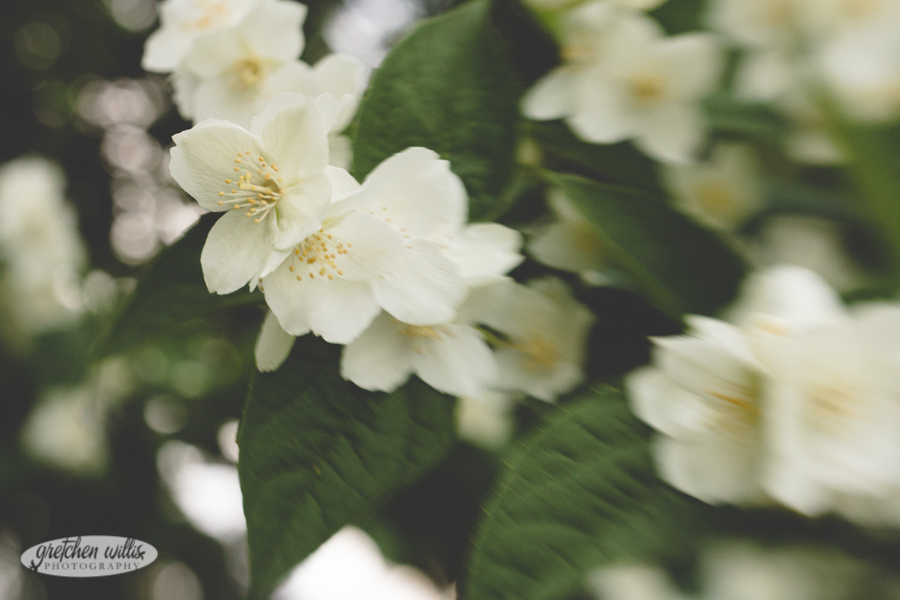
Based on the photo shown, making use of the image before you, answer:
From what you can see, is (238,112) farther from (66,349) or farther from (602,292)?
(66,349)

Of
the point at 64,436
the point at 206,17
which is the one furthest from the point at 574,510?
the point at 64,436

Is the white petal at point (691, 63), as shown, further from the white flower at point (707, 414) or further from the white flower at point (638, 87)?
the white flower at point (707, 414)

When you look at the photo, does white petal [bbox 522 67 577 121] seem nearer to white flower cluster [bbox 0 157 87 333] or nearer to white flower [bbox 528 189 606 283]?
white flower [bbox 528 189 606 283]

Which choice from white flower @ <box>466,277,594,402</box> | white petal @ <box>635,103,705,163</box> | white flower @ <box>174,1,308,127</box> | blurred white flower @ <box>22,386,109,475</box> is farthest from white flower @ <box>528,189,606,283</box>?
blurred white flower @ <box>22,386,109,475</box>

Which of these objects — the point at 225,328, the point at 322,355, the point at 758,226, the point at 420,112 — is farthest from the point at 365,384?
the point at 225,328

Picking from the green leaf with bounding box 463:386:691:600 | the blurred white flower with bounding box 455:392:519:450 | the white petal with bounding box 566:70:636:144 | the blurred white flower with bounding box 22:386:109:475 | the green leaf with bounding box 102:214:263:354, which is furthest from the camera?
the blurred white flower with bounding box 22:386:109:475

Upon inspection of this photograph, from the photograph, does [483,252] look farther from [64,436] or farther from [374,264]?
[64,436]

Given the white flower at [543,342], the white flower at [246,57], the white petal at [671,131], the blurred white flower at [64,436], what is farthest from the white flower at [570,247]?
the blurred white flower at [64,436]
